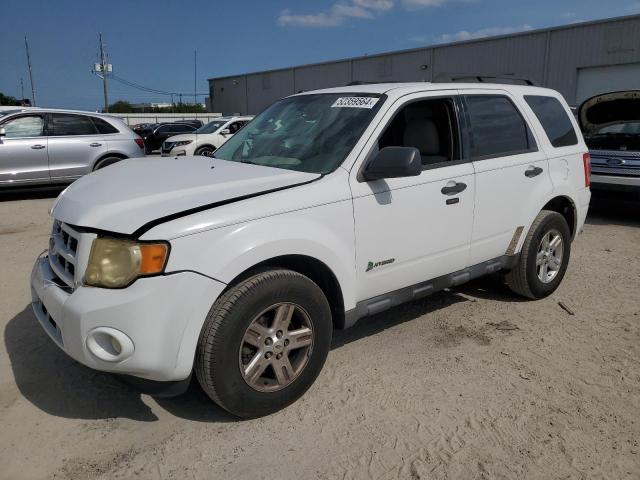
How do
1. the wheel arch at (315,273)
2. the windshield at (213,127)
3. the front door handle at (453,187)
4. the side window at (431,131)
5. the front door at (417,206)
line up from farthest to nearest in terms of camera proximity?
1. the windshield at (213,127)
2. the side window at (431,131)
3. the front door handle at (453,187)
4. the front door at (417,206)
5. the wheel arch at (315,273)

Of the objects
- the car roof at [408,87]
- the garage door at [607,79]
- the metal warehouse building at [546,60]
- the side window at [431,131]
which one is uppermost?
the metal warehouse building at [546,60]

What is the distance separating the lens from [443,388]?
3.31 meters

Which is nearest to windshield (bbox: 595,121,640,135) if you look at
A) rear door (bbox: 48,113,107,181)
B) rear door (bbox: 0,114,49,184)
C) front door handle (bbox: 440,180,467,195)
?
front door handle (bbox: 440,180,467,195)

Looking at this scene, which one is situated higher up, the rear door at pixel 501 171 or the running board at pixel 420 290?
the rear door at pixel 501 171

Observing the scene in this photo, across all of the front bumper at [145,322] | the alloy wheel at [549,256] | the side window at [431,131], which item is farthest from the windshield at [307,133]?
the alloy wheel at [549,256]

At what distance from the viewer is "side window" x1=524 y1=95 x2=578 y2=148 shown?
4680 mm

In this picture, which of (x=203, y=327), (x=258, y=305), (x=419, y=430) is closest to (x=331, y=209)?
(x=258, y=305)

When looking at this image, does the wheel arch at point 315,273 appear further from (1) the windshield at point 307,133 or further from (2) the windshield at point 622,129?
(2) the windshield at point 622,129

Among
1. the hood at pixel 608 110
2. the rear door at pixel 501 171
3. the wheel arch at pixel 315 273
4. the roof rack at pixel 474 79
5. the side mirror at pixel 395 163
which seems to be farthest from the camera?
the hood at pixel 608 110

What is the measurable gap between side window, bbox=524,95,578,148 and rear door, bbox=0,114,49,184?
8.73 m

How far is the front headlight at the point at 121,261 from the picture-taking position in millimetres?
Answer: 2482

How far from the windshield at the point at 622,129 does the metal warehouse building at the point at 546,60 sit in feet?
32.5

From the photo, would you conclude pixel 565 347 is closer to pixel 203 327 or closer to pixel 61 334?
pixel 203 327

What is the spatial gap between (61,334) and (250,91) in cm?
4813
